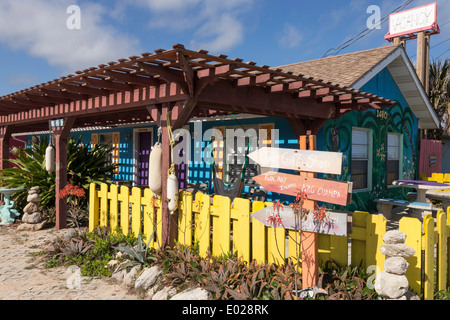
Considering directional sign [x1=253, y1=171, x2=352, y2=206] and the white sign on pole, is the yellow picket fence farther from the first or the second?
the white sign on pole

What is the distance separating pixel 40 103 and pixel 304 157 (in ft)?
19.4

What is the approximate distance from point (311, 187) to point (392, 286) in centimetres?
103

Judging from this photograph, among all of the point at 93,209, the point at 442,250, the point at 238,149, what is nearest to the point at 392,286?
the point at 442,250

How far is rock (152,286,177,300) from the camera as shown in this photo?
A: 345cm

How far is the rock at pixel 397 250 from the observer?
279 cm

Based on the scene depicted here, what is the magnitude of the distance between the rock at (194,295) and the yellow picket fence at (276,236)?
2.41 feet

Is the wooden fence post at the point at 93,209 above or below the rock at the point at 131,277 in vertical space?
above

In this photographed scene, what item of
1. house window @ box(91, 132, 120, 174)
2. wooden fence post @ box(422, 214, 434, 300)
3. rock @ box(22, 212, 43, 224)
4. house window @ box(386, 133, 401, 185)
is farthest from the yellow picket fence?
house window @ box(91, 132, 120, 174)

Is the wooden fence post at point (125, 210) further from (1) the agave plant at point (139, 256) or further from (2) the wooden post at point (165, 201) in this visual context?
(2) the wooden post at point (165, 201)

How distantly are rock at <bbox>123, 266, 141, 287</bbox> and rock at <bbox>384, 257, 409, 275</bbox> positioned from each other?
2.73 m

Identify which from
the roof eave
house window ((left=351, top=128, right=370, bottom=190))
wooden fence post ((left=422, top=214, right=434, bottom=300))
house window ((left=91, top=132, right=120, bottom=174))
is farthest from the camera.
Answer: house window ((left=91, top=132, right=120, bottom=174))

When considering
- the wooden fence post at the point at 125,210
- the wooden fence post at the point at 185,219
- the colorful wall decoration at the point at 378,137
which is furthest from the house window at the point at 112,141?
the wooden fence post at the point at 185,219
